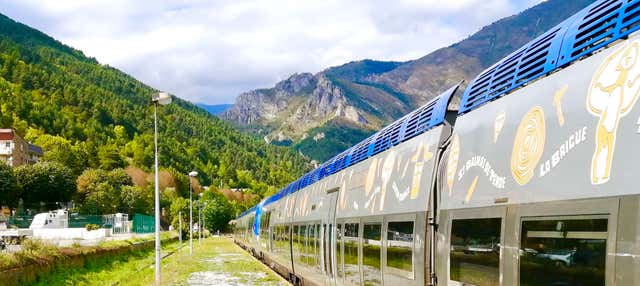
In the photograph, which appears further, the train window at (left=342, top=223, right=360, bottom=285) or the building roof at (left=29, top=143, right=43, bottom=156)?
the building roof at (left=29, top=143, right=43, bottom=156)

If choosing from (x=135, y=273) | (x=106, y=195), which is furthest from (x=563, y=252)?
(x=106, y=195)

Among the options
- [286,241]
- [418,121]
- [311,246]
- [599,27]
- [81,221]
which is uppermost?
[599,27]

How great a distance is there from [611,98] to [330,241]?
12.6 metres

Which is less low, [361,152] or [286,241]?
[361,152]

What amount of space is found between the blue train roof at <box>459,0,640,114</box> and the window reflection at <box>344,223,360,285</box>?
5566mm

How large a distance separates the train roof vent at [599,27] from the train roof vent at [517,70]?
24 centimetres

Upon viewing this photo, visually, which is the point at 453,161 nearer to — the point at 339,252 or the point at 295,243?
the point at 339,252

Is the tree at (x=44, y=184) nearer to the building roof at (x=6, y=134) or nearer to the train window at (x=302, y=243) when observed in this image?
the building roof at (x=6, y=134)

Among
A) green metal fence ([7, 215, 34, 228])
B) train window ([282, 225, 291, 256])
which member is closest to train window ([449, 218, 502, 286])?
train window ([282, 225, 291, 256])

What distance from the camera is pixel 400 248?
33.8 ft

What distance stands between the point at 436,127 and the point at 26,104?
204645 mm

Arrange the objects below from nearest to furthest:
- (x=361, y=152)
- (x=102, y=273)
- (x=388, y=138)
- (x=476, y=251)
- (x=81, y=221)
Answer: (x=476, y=251)
(x=388, y=138)
(x=361, y=152)
(x=102, y=273)
(x=81, y=221)

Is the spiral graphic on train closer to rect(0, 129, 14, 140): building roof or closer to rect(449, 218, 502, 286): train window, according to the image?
rect(449, 218, 502, 286): train window

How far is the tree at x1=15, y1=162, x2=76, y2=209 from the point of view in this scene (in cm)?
11081
